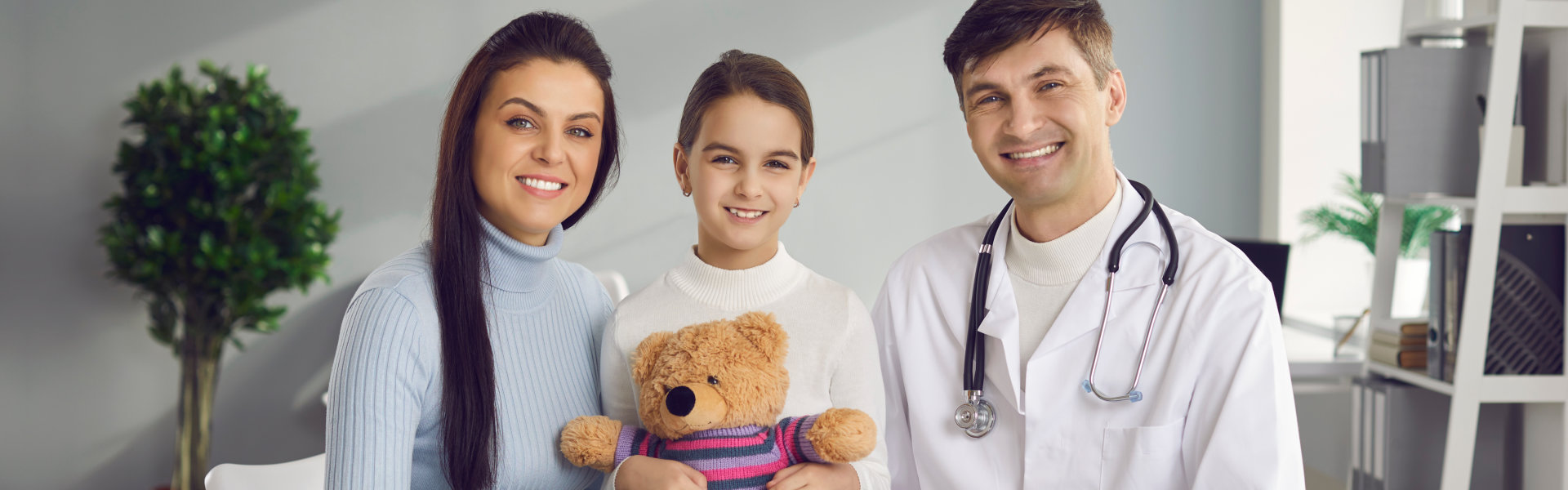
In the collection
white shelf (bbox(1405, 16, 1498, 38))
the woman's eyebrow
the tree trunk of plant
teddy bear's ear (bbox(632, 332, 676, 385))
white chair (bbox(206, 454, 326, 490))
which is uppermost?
white shelf (bbox(1405, 16, 1498, 38))

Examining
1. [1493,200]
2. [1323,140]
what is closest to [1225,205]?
[1323,140]

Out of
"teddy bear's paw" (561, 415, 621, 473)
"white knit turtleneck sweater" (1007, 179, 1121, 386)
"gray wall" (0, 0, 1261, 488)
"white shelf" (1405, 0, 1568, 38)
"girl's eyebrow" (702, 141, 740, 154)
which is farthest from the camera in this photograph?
"gray wall" (0, 0, 1261, 488)

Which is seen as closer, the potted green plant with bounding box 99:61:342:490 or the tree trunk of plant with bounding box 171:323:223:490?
the potted green plant with bounding box 99:61:342:490

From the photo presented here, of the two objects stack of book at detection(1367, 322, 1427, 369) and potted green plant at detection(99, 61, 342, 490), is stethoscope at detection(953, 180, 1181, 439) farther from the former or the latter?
potted green plant at detection(99, 61, 342, 490)

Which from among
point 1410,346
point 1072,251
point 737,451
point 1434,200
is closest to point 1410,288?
point 1410,346

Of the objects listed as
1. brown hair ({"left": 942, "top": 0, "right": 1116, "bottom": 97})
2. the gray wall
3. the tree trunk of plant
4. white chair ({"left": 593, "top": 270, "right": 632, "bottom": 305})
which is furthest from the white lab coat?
the tree trunk of plant

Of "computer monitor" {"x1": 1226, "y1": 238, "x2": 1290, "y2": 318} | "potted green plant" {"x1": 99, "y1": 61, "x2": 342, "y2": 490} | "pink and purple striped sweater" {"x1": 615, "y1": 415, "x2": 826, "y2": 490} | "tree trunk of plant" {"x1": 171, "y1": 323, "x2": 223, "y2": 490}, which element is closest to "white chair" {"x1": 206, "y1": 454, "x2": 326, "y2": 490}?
"pink and purple striped sweater" {"x1": 615, "y1": 415, "x2": 826, "y2": 490}

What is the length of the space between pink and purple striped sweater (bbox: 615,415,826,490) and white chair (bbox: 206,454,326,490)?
0.61m

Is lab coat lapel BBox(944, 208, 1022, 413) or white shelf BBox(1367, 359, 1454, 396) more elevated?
lab coat lapel BBox(944, 208, 1022, 413)

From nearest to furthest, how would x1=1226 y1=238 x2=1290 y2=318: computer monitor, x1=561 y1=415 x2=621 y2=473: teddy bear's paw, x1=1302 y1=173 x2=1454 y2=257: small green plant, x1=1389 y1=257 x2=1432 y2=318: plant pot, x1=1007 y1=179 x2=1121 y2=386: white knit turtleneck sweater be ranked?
x1=561 y1=415 x2=621 y2=473: teddy bear's paw < x1=1007 y1=179 x2=1121 y2=386: white knit turtleneck sweater < x1=1226 y1=238 x2=1290 y2=318: computer monitor < x1=1389 y1=257 x2=1432 y2=318: plant pot < x1=1302 y1=173 x2=1454 y2=257: small green plant

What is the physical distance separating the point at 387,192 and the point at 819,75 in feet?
6.31

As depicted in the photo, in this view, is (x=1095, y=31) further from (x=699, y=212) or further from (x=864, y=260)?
(x=864, y=260)

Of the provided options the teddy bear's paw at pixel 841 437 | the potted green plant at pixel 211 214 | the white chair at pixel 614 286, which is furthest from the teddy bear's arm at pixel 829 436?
the potted green plant at pixel 211 214

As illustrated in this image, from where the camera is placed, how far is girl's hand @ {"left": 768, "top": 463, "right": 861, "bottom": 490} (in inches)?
48.4
